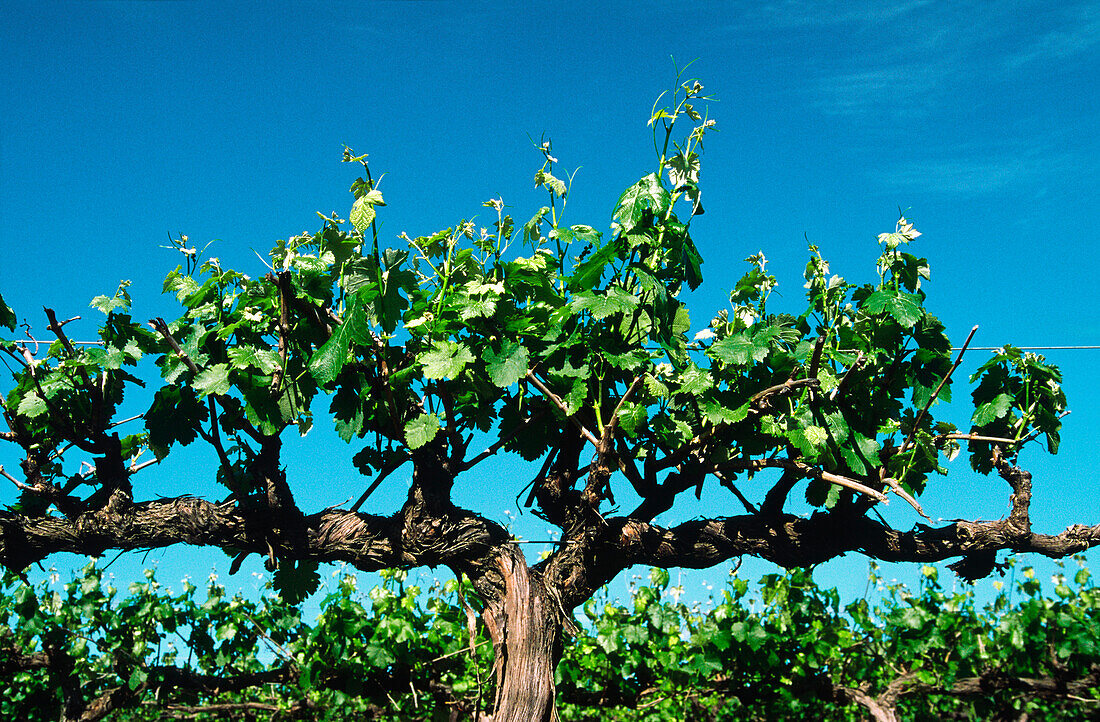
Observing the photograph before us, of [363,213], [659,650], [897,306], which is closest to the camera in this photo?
[363,213]

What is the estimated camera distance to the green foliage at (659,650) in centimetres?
472

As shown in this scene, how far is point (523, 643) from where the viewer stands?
323 centimetres

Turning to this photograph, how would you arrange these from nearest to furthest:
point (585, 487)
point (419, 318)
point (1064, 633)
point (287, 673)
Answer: point (419, 318), point (585, 487), point (1064, 633), point (287, 673)

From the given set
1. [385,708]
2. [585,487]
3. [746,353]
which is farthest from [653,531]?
[385,708]

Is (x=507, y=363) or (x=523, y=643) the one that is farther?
(x=523, y=643)

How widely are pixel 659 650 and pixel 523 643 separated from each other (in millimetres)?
1901

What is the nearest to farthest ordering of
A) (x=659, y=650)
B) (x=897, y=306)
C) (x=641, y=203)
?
(x=641, y=203)
(x=897, y=306)
(x=659, y=650)

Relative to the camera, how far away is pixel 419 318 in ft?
10.3

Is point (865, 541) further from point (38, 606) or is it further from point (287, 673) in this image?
point (38, 606)

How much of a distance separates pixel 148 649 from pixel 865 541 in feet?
14.0

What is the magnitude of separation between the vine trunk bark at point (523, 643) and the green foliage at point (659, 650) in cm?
103

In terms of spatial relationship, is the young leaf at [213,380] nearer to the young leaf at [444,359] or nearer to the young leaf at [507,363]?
the young leaf at [444,359]

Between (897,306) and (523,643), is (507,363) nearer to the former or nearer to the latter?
(523,643)

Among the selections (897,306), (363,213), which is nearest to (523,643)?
(363,213)
